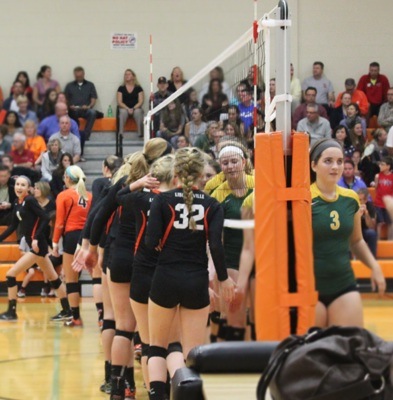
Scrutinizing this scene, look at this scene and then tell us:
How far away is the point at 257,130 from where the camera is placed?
5.00m

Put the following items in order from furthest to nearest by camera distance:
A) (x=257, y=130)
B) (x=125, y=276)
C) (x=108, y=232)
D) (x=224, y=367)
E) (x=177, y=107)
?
(x=177, y=107), (x=108, y=232), (x=125, y=276), (x=257, y=130), (x=224, y=367)

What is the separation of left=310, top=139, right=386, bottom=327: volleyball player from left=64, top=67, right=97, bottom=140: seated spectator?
1442 centimetres

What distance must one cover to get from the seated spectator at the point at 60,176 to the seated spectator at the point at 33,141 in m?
2.06

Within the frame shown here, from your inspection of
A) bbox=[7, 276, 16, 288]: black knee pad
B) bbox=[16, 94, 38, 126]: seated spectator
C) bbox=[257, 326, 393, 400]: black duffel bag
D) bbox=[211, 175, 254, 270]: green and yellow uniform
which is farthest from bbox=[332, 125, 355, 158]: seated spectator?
bbox=[16, 94, 38, 126]: seated spectator

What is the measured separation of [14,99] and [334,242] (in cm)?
1501

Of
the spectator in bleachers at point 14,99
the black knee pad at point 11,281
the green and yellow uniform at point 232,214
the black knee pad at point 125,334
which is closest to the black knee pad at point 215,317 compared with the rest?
the green and yellow uniform at point 232,214

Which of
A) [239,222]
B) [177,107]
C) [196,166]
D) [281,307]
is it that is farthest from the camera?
[177,107]

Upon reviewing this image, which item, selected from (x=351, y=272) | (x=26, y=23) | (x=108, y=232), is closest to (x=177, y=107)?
(x=108, y=232)

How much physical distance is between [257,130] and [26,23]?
48.7 ft

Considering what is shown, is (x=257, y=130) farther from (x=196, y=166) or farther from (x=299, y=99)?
(x=299, y=99)

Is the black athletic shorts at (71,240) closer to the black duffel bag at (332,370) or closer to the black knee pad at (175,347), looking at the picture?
the black knee pad at (175,347)

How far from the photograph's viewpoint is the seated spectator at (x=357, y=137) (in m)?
4.66

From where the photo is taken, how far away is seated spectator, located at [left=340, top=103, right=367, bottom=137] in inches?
203

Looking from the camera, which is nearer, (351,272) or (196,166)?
(351,272)
